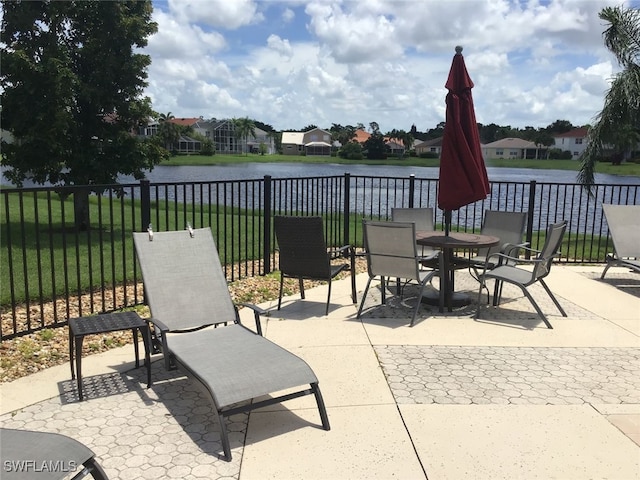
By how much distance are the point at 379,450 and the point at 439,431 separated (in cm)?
44

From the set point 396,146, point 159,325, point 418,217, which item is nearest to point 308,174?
point 418,217

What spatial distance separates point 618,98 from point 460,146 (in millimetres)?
7562

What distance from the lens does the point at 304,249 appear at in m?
5.75

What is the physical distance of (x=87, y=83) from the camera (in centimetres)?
1138

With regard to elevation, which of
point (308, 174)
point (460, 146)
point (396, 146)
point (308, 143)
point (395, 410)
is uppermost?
point (308, 143)

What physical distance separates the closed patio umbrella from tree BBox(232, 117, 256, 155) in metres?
124

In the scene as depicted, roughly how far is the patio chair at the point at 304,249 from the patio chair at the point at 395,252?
45 cm

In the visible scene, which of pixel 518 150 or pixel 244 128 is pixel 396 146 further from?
pixel 244 128

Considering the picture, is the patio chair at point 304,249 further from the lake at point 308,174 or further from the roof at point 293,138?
the roof at point 293,138

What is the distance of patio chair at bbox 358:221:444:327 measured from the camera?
5363 millimetres

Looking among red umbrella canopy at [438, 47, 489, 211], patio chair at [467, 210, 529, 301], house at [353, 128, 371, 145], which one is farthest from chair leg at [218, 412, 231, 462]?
house at [353, 128, 371, 145]

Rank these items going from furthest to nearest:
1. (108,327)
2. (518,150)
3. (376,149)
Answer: (376,149) < (518,150) < (108,327)

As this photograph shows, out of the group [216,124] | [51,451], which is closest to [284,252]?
[51,451]

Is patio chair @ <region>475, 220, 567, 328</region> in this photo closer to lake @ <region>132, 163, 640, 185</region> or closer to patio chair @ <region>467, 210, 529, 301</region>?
patio chair @ <region>467, 210, 529, 301</region>
